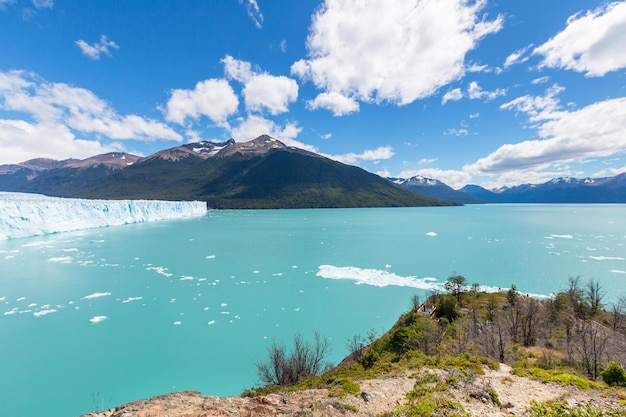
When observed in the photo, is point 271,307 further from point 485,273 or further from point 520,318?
point 485,273

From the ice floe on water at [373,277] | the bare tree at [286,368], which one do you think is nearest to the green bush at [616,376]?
the bare tree at [286,368]

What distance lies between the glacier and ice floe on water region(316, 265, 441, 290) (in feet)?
184

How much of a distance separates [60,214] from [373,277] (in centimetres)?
6605

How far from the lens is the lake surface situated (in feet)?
42.3

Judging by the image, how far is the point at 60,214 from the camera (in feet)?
184

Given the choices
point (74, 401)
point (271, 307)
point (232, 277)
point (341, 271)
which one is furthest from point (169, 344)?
point (341, 271)

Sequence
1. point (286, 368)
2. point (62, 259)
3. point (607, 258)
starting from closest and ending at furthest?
point (286, 368)
point (62, 259)
point (607, 258)

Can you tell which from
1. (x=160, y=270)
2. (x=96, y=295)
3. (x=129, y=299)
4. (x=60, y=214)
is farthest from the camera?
(x=60, y=214)

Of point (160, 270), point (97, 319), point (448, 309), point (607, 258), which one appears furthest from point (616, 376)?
point (607, 258)

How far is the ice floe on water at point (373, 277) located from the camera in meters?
27.2

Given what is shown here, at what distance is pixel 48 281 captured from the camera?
2552 cm

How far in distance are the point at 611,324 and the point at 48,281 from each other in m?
47.4

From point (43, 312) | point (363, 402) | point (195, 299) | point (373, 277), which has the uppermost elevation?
point (363, 402)

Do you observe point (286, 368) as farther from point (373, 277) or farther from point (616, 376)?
point (373, 277)
